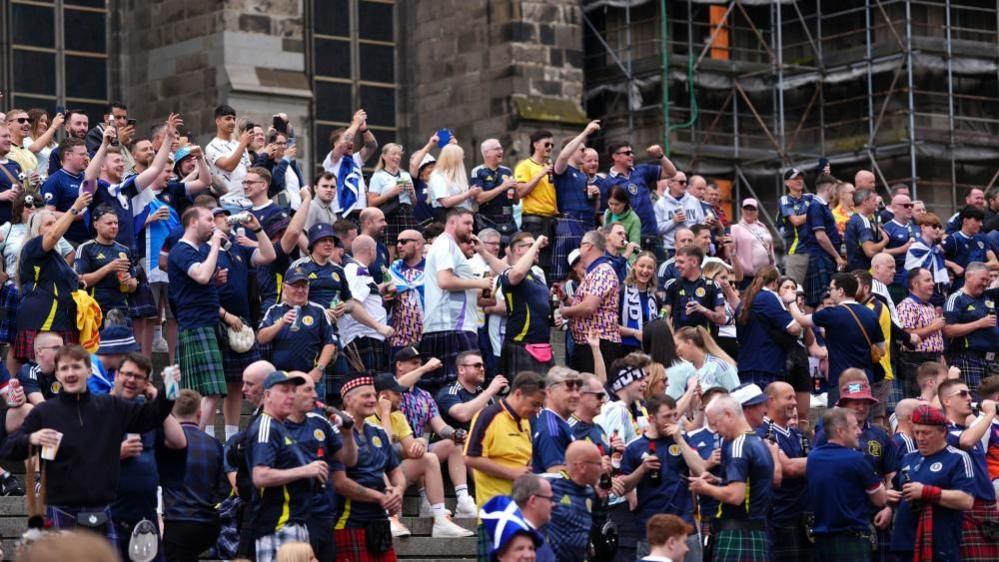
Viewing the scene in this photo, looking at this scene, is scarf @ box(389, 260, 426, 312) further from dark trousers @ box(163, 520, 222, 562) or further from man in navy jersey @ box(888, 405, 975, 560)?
man in navy jersey @ box(888, 405, 975, 560)

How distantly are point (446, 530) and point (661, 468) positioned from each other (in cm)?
169

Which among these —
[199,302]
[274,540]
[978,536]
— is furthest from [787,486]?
[199,302]

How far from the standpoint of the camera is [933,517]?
48.9 ft

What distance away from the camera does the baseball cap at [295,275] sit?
1594 centimetres

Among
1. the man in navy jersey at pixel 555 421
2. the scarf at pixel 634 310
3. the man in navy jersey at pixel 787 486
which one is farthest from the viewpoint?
the scarf at pixel 634 310

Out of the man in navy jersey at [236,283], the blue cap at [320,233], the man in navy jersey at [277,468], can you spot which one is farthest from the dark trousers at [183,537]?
the blue cap at [320,233]

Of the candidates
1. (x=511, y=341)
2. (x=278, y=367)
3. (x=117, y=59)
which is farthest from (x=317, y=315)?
(x=117, y=59)

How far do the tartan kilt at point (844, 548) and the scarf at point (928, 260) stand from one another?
7.36m

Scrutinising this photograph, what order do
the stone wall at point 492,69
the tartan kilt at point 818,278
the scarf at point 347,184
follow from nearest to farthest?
1. the scarf at point 347,184
2. the tartan kilt at point 818,278
3. the stone wall at point 492,69

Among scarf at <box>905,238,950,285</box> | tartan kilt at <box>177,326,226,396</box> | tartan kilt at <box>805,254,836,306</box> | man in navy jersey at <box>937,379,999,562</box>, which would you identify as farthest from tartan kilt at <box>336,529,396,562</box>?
scarf at <box>905,238,950,285</box>

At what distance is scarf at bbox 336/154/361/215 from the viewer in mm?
19969

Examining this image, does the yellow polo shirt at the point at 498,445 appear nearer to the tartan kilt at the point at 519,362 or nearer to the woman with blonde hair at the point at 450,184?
the tartan kilt at the point at 519,362

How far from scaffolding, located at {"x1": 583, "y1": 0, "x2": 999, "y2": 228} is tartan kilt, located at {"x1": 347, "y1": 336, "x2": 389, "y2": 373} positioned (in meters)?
13.9

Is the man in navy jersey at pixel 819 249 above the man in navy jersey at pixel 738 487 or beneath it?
above
